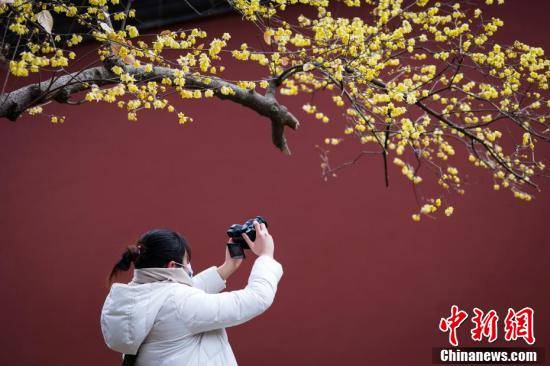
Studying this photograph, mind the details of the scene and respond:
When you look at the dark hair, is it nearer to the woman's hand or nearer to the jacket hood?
the jacket hood

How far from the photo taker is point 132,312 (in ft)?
4.90

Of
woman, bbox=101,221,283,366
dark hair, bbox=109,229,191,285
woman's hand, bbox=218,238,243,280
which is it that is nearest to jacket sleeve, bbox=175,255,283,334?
woman, bbox=101,221,283,366

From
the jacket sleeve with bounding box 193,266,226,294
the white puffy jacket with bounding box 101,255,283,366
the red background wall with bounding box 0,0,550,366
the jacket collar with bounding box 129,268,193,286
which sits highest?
the red background wall with bounding box 0,0,550,366

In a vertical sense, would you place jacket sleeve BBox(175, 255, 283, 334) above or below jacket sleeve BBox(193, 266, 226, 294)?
below

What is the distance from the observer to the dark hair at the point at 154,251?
5.08 feet

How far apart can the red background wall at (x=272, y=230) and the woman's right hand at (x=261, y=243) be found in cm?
229

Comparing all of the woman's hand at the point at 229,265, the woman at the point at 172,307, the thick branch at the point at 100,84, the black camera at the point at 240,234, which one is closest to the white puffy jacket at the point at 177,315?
the woman at the point at 172,307

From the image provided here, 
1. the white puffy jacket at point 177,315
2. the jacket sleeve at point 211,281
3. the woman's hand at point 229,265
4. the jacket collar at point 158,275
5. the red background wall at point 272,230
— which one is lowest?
the white puffy jacket at point 177,315

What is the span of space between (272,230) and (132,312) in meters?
2.46

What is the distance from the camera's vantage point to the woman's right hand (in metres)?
1.57

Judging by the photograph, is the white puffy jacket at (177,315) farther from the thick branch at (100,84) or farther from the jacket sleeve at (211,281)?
the thick branch at (100,84)

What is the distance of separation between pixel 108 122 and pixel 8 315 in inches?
53.9

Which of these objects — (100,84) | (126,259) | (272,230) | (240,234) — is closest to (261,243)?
(240,234)

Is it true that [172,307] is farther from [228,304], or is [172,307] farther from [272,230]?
[272,230]
